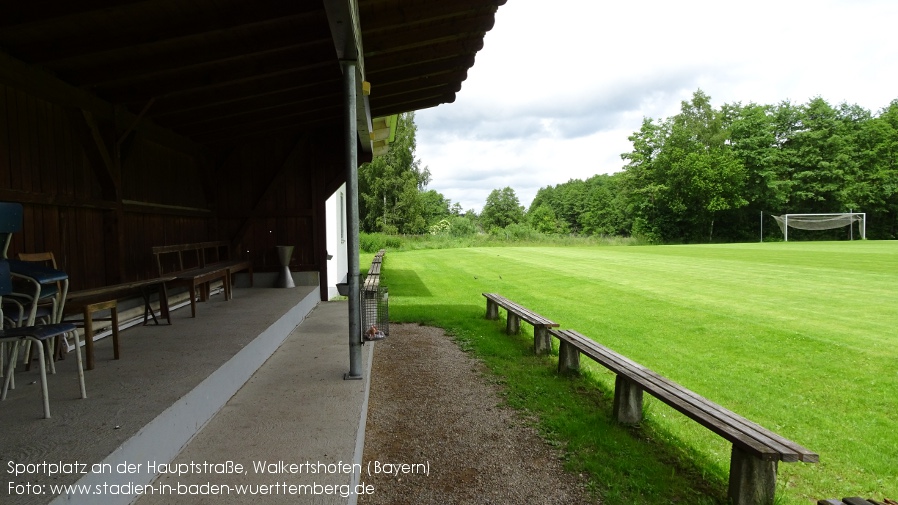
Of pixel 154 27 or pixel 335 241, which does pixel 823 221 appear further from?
pixel 154 27

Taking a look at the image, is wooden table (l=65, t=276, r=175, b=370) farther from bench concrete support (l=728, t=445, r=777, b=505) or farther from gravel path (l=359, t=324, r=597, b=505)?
bench concrete support (l=728, t=445, r=777, b=505)

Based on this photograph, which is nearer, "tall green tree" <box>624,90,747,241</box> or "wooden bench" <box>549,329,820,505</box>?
"wooden bench" <box>549,329,820,505</box>

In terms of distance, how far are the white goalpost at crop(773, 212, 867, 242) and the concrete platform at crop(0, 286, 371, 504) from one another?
140 feet

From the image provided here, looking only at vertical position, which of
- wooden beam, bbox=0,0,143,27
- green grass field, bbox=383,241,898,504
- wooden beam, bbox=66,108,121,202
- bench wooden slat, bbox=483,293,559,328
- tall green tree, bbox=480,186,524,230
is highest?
tall green tree, bbox=480,186,524,230

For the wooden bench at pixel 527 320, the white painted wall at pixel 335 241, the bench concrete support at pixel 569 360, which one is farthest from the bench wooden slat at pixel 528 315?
the white painted wall at pixel 335 241

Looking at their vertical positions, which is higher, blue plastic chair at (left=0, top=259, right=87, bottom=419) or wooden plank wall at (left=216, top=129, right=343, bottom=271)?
wooden plank wall at (left=216, top=129, right=343, bottom=271)

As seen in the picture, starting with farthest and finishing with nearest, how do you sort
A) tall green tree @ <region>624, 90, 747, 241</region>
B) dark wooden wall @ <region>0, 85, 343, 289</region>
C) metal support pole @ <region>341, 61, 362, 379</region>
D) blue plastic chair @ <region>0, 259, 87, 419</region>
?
1. tall green tree @ <region>624, 90, 747, 241</region>
2. dark wooden wall @ <region>0, 85, 343, 289</region>
3. metal support pole @ <region>341, 61, 362, 379</region>
4. blue plastic chair @ <region>0, 259, 87, 419</region>

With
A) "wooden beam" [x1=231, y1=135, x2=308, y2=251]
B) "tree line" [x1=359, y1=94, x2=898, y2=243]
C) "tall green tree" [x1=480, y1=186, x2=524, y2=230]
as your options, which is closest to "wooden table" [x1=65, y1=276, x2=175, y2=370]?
"wooden beam" [x1=231, y1=135, x2=308, y2=251]

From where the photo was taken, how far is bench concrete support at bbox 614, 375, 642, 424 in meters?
3.77

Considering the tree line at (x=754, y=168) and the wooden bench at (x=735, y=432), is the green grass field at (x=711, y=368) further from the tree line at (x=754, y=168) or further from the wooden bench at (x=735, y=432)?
the tree line at (x=754, y=168)

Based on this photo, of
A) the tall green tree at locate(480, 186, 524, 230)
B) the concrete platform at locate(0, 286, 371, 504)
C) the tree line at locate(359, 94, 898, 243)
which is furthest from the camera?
the tall green tree at locate(480, 186, 524, 230)

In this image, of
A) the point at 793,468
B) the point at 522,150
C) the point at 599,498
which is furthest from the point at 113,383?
the point at 522,150

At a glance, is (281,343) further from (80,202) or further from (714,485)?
(714,485)

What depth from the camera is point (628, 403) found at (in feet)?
12.4
